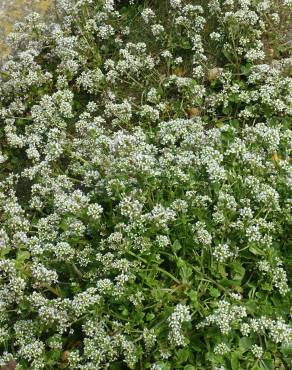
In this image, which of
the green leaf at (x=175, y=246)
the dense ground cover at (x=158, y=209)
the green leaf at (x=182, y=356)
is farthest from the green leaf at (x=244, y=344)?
the green leaf at (x=175, y=246)

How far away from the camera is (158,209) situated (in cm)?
491

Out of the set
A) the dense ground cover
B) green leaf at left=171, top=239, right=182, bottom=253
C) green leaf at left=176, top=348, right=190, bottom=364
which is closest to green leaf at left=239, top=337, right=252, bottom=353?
the dense ground cover

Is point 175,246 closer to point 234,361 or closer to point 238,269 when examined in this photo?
point 238,269

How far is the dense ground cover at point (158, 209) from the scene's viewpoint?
15.7 feet

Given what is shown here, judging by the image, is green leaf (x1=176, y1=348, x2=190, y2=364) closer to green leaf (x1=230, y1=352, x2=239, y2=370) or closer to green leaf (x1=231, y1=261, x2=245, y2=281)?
green leaf (x1=230, y1=352, x2=239, y2=370)

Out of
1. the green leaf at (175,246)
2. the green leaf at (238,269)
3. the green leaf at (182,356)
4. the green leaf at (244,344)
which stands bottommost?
the green leaf at (244,344)

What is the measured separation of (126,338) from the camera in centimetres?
472

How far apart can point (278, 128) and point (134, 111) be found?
1.54 meters

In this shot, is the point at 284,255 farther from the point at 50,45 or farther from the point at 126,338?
the point at 50,45

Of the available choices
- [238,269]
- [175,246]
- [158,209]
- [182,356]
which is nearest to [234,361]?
[182,356]

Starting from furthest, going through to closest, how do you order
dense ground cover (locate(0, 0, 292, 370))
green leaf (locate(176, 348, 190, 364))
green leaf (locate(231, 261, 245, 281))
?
green leaf (locate(231, 261, 245, 281)), dense ground cover (locate(0, 0, 292, 370)), green leaf (locate(176, 348, 190, 364))

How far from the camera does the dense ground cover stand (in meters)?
4.77

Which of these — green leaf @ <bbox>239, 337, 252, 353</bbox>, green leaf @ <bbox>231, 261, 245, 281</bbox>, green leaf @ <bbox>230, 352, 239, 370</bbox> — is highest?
green leaf @ <bbox>231, 261, 245, 281</bbox>

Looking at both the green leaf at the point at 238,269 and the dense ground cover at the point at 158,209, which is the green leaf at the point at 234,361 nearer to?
the dense ground cover at the point at 158,209
